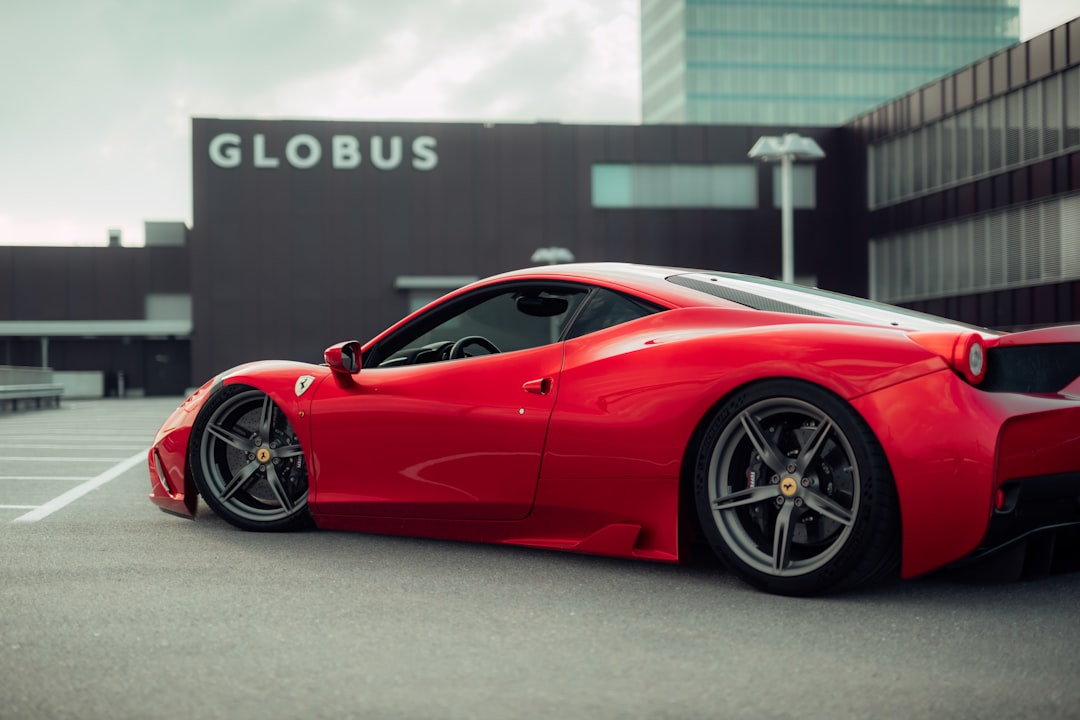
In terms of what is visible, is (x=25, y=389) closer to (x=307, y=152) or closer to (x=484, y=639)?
(x=307, y=152)

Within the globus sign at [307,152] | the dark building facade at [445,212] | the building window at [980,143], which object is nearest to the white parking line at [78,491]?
the building window at [980,143]

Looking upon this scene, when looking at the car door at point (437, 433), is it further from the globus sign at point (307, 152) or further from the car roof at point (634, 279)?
the globus sign at point (307, 152)

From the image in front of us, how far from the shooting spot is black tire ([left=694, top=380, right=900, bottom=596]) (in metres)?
3.69

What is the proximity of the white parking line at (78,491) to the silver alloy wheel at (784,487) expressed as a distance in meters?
3.93

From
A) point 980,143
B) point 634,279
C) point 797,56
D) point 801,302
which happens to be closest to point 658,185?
point 980,143

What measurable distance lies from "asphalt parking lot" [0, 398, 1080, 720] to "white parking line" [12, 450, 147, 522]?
4.22ft

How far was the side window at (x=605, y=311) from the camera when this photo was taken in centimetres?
446

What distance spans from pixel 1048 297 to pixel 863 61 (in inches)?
3390

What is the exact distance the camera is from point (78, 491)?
7723 millimetres

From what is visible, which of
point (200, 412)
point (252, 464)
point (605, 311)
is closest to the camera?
point (605, 311)

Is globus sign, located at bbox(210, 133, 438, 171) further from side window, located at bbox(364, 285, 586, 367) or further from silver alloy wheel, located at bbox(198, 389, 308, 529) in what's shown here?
silver alloy wheel, located at bbox(198, 389, 308, 529)

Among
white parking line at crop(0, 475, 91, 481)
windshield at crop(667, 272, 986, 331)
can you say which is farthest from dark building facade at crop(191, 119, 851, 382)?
windshield at crop(667, 272, 986, 331)

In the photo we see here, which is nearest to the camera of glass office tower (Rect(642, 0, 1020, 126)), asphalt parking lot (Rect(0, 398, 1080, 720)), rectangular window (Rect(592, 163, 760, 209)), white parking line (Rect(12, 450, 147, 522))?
asphalt parking lot (Rect(0, 398, 1080, 720))

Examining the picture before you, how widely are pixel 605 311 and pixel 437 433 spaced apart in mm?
861
